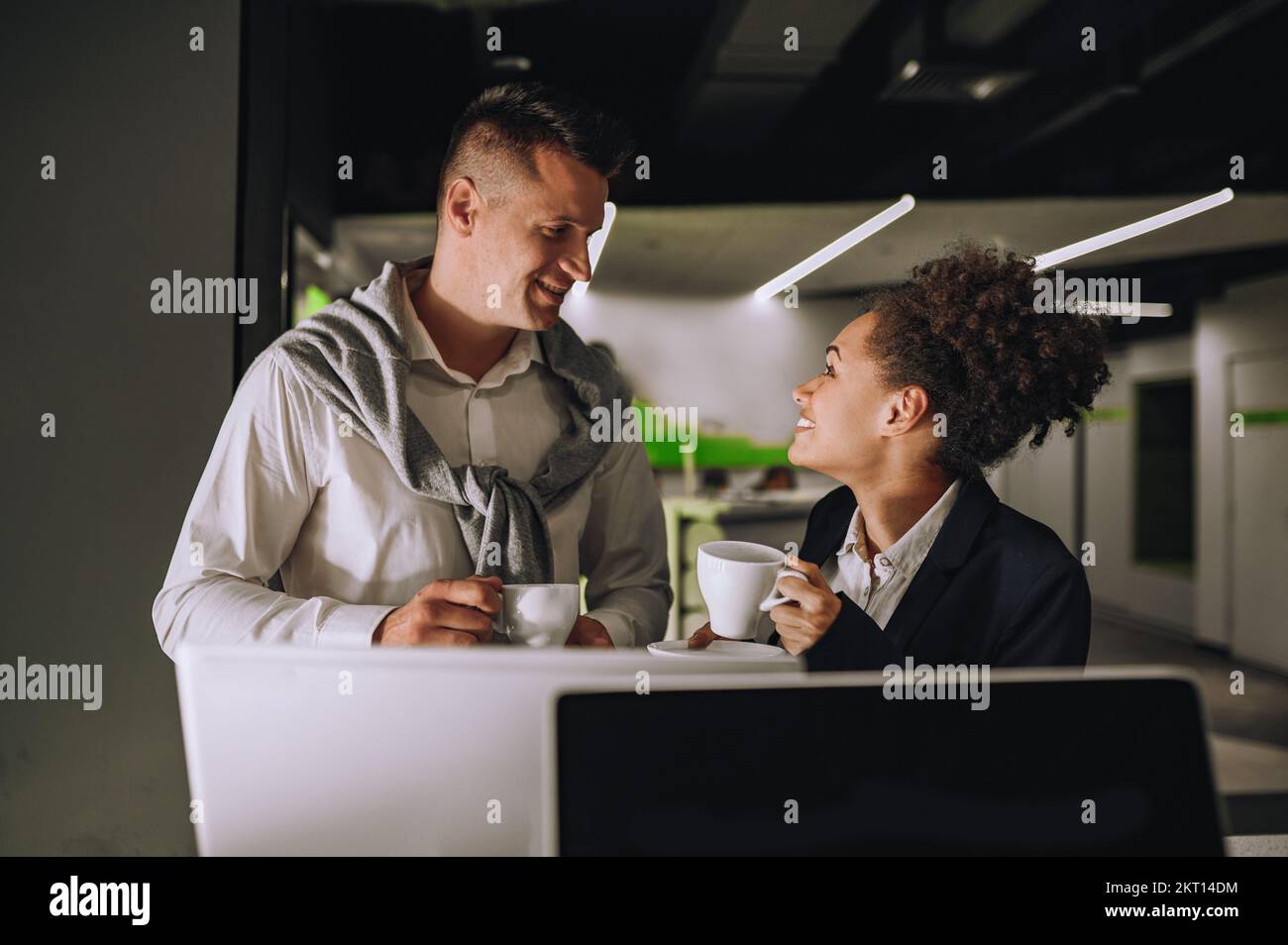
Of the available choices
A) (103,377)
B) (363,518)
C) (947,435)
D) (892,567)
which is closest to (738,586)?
(892,567)

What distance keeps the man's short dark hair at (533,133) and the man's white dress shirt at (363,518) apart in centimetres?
26

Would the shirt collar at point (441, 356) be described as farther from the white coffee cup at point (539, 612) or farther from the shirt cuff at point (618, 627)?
the white coffee cup at point (539, 612)

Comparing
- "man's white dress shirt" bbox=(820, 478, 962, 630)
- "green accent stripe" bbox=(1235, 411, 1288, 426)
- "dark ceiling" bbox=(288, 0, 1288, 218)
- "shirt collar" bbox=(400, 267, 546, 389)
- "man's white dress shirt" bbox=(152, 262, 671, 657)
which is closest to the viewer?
"man's white dress shirt" bbox=(152, 262, 671, 657)

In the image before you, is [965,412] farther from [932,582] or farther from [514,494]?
[514,494]

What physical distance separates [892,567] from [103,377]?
161 centimetres

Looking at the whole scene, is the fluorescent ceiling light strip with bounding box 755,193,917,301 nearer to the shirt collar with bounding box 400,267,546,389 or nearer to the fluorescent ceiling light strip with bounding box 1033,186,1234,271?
the fluorescent ceiling light strip with bounding box 1033,186,1234,271

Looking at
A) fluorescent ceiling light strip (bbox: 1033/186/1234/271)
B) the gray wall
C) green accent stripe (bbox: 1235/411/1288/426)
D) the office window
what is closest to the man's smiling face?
the gray wall

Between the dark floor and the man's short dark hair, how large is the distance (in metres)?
3.83

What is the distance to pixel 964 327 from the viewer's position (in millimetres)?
1423

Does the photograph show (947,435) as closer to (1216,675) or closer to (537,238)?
(537,238)

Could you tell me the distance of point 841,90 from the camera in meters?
4.58

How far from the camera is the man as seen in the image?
1.35 m
